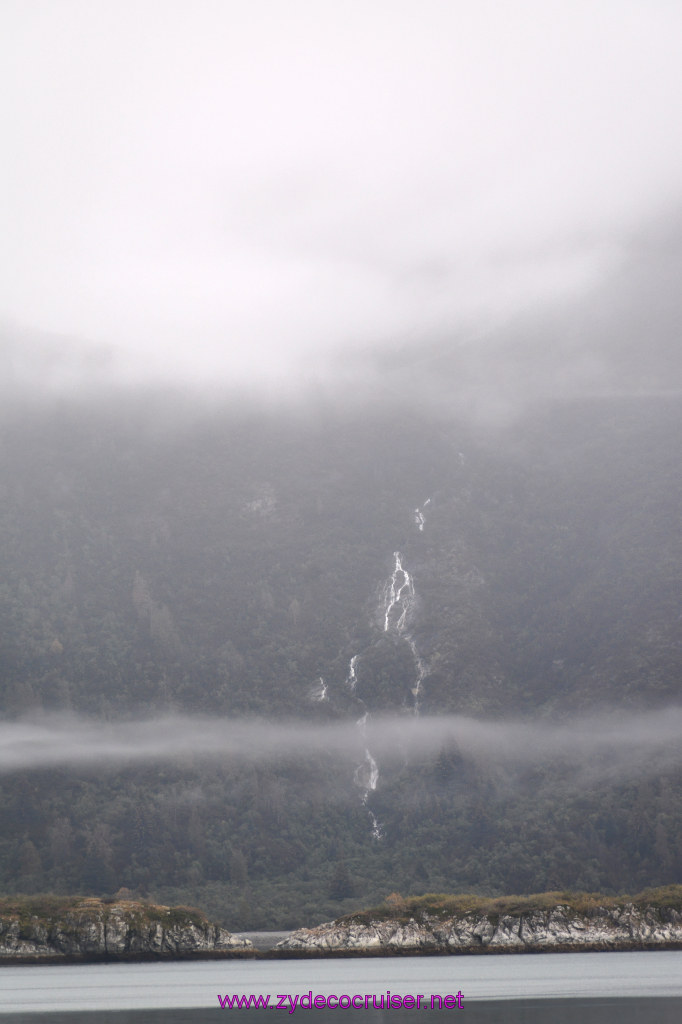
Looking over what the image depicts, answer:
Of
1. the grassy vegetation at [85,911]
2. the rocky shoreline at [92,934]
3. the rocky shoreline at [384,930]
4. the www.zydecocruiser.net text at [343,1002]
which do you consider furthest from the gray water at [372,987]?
the grassy vegetation at [85,911]

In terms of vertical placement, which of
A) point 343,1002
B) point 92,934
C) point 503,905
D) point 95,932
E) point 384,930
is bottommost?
point 384,930

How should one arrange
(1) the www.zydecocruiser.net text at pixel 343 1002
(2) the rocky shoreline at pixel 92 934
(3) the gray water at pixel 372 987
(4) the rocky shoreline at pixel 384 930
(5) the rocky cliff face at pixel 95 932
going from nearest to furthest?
(3) the gray water at pixel 372 987
(1) the www.zydecocruiser.net text at pixel 343 1002
(4) the rocky shoreline at pixel 384 930
(2) the rocky shoreline at pixel 92 934
(5) the rocky cliff face at pixel 95 932

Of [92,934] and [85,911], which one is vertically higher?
[85,911]

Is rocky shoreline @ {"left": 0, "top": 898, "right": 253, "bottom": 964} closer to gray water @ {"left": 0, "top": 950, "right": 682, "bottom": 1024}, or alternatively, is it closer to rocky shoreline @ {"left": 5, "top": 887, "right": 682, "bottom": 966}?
rocky shoreline @ {"left": 5, "top": 887, "right": 682, "bottom": 966}

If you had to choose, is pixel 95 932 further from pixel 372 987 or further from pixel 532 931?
pixel 372 987

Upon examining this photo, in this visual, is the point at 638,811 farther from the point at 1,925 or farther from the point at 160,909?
the point at 1,925

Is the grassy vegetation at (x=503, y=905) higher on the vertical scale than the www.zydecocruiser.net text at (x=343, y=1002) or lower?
lower

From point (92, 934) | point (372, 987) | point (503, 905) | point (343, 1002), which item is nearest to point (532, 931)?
point (503, 905)

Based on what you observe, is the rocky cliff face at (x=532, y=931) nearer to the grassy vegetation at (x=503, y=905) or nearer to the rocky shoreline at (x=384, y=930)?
the rocky shoreline at (x=384, y=930)

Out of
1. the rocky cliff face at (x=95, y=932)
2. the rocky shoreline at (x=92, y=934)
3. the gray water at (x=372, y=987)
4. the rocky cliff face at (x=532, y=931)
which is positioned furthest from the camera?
the rocky cliff face at (x=95, y=932)
